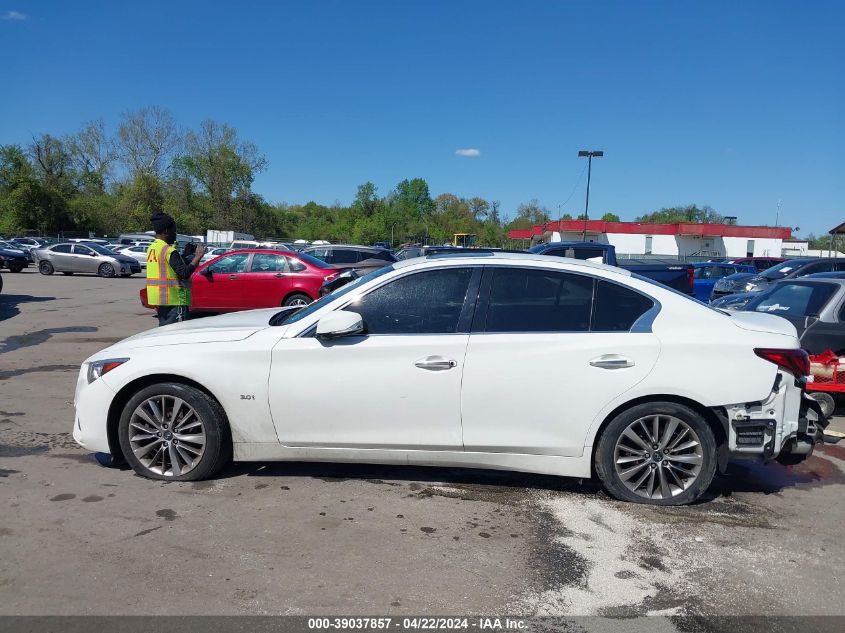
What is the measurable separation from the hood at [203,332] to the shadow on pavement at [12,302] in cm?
1048

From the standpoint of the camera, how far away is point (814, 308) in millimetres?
7031

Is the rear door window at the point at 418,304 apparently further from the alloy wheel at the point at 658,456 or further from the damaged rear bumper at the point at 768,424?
the damaged rear bumper at the point at 768,424

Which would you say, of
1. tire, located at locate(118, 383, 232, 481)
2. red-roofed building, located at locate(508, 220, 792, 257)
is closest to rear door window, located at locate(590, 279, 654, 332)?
tire, located at locate(118, 383, 232, 481)

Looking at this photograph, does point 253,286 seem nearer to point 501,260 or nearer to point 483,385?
point 501,260

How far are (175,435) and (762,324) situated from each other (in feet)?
13.7

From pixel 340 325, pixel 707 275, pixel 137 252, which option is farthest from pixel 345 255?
pixel 137 252

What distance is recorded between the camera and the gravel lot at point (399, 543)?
314 cm

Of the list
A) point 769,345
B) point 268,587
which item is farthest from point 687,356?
point 268,587

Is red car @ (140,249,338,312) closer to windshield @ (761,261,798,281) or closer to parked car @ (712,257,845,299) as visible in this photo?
parked car @ (712,257,845,299)

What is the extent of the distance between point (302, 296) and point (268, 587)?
35.1ft

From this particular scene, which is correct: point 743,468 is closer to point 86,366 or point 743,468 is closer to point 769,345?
point 769,345

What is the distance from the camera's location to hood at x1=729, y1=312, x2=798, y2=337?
4.30 m

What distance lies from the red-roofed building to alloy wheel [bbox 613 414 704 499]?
188ft

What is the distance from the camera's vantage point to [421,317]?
4.39 metres
